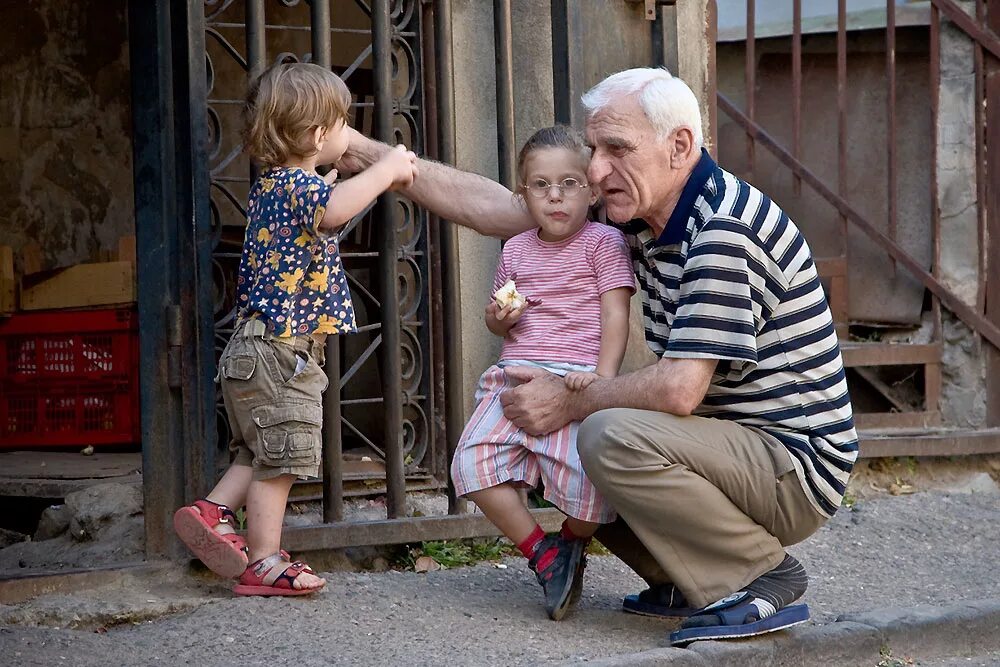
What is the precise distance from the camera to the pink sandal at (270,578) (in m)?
3.76

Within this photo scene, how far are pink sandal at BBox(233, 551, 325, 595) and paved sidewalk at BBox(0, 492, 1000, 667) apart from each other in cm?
4

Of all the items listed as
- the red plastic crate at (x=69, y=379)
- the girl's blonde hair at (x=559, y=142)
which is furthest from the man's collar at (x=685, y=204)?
the red plastic crate at (x=69, y=379)

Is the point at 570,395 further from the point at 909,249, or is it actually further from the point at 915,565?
the point at 909,249

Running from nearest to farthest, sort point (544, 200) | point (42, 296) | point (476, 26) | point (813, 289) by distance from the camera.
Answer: point (813, 289), point (544, 200), point (476, 26), point (42, 296)

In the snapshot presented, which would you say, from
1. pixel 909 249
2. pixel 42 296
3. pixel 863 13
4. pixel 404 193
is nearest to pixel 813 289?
pixel 404 193

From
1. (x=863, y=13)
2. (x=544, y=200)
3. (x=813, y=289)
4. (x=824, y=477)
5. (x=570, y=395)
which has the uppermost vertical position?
(x=863, y=13)

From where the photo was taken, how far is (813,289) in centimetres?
356

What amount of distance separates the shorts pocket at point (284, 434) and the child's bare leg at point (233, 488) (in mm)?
168

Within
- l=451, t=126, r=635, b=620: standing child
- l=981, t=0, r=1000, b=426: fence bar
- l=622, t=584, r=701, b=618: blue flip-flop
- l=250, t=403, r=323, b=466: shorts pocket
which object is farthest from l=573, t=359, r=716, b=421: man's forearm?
l=981, t=0, r=1000, b=426: fence bar

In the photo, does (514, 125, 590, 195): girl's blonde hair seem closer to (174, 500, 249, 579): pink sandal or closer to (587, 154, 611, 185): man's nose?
(587, 154, 611, 185): man's nose

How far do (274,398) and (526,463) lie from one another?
2.54 ft

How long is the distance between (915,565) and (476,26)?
2.72 m

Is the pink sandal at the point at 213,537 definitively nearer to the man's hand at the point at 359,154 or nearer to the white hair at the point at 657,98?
the man's hand at the point at 359,154

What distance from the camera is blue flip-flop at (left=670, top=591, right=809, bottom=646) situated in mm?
3418
